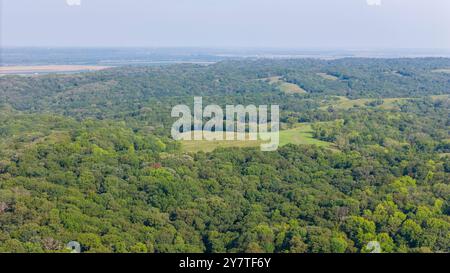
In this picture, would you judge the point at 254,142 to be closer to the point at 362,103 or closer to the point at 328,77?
the point at 362,103

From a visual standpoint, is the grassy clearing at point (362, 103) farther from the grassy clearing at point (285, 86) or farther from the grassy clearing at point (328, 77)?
the grassy clearing at point (328, 77)

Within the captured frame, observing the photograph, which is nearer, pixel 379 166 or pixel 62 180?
pixel 62 180

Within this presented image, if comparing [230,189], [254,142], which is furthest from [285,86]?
[230,189]

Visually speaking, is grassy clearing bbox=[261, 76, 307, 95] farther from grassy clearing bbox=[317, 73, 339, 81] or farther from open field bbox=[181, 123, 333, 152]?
open field bbox=[181, 123, 333, 152]

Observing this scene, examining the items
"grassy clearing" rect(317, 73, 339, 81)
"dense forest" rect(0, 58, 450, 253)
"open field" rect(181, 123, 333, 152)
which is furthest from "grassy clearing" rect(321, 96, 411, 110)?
"grassy clearing" rect(317, 73, 339, 81)

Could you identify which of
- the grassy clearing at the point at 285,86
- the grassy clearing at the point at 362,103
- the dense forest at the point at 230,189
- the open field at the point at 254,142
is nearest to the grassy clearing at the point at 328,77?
the grassy clearing at the point at 285,86

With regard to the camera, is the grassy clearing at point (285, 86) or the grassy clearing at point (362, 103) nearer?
the grassy clearing at point (362, 103)

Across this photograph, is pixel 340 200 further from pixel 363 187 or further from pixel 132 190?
pixel 132 190
